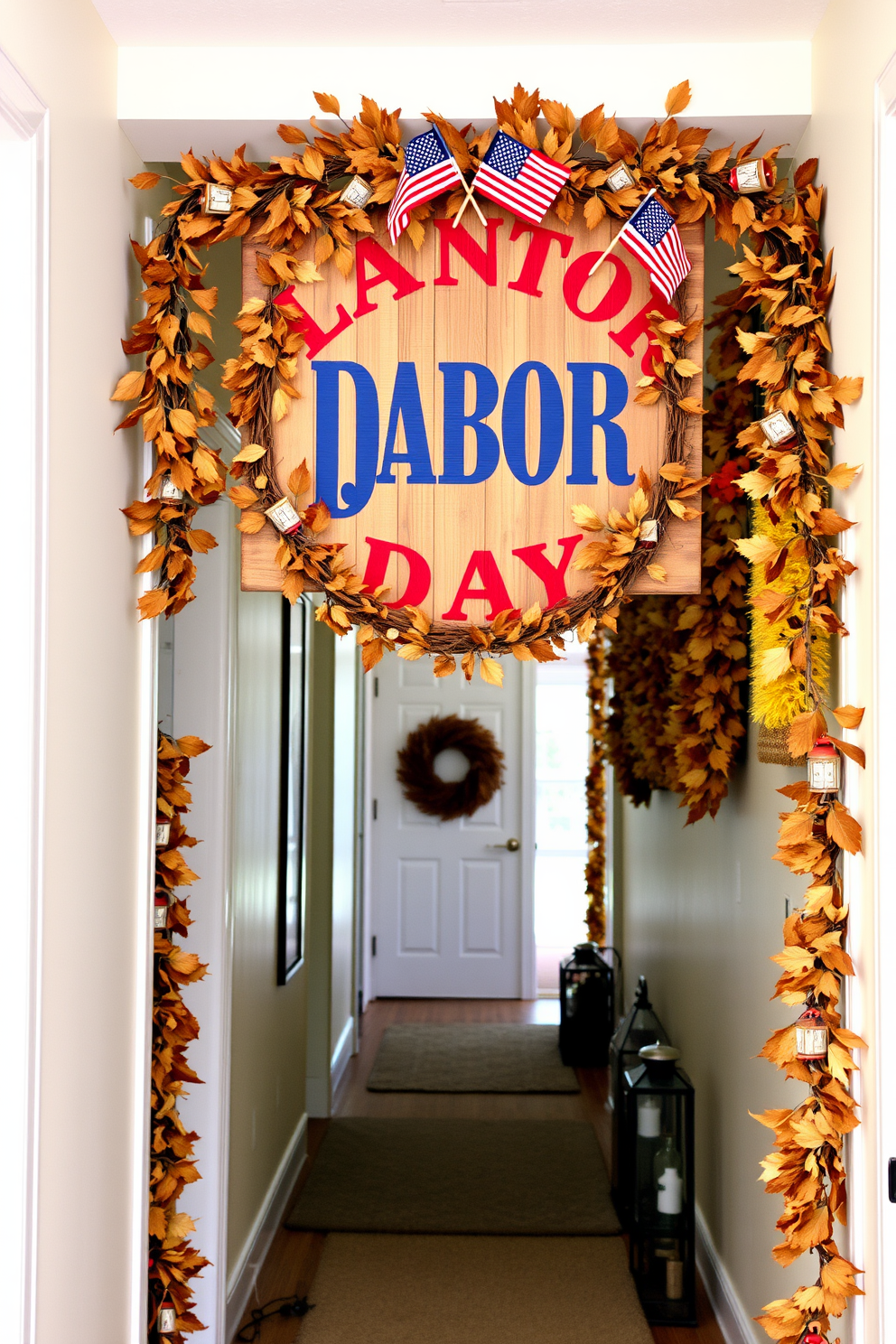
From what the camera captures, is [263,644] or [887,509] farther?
[263,644]

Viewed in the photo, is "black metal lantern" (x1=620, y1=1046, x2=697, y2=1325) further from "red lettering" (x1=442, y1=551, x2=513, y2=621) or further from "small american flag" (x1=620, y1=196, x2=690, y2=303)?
"small american flag" (x1=620, y1=196, x2=690, y2=303)

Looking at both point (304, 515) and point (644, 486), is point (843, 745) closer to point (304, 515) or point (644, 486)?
point (644, 486)

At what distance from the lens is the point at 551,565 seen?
1.73 meters

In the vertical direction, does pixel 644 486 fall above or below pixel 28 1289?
above

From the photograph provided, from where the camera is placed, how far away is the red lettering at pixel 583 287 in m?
1.74

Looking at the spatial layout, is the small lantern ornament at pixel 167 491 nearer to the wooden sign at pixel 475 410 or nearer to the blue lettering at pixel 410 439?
the wooden sign at pixel 475 410

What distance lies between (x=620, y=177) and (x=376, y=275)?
15.3 inches

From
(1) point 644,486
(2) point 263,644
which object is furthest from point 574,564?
(2) point 263,644

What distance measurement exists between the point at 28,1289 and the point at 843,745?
1.20 meters

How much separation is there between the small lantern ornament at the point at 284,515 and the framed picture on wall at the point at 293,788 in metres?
1.77

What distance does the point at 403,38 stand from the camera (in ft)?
5.64

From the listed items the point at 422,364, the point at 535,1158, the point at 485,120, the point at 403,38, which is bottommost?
the point at 535,1158

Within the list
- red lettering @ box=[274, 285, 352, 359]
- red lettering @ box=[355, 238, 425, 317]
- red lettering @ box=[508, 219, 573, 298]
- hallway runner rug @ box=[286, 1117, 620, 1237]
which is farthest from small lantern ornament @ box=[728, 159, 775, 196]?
hallway runner rug @ box=[286, 1117, 620, 1237]

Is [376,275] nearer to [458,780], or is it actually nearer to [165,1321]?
[165,1321]
